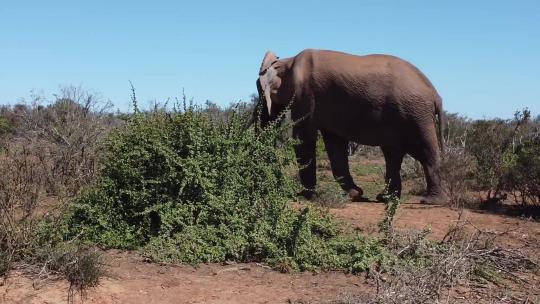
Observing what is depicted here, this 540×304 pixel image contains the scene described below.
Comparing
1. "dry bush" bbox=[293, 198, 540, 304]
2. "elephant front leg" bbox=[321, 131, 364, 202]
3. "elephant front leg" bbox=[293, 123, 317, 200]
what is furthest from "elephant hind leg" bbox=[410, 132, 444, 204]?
"dry bush" bbox=[293, 198, 540, 304]

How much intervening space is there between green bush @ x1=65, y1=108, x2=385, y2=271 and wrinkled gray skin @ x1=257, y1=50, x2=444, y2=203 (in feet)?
8.50

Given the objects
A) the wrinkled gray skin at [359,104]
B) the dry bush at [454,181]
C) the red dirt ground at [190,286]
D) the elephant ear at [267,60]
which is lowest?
the red dirt ground at [190,286]

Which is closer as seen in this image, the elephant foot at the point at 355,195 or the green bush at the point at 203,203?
the green bush at the point at 203,203

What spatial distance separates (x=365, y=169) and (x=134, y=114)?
9964 mm

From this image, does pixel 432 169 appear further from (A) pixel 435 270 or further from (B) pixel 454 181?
(A) pixel 435 270

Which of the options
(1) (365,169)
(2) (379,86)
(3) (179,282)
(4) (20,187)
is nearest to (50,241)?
(4) (20,187)

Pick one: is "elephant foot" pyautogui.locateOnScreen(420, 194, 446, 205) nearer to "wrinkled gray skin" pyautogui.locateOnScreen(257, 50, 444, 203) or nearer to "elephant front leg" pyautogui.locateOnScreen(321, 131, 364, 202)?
"wrinkled gray skin" pyautogui.locateOnScreen(257, 50, 444, 203)

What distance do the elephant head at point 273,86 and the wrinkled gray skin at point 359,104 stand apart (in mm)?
17

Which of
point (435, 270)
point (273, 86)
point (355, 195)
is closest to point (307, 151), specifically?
point (355, 195)

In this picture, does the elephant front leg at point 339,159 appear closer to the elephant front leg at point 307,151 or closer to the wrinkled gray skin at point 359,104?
the wrinkled gray skin at point 359,104

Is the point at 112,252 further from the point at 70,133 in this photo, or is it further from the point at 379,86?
the point at 379,86

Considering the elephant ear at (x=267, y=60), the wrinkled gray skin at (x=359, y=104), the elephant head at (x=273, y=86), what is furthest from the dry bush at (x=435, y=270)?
the elephant ear at (x=267, y=60)

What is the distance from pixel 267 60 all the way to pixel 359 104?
5.76ft

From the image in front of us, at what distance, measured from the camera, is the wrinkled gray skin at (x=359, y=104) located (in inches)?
403
